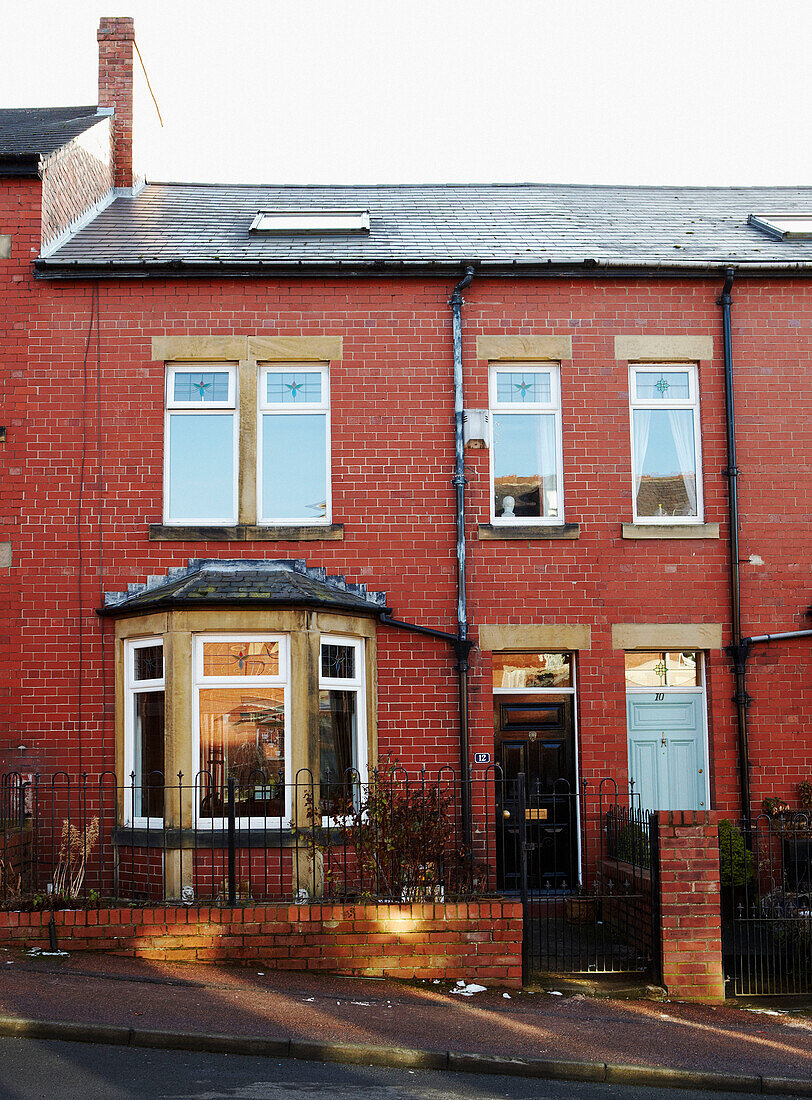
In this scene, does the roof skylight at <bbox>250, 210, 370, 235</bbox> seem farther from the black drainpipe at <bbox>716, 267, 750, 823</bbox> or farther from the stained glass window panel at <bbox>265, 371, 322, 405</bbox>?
the black drainpipe at <bbox>716, 267, 750, 823</bbox>

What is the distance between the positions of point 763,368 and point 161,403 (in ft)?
21.6

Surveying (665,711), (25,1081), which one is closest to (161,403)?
(665,711)

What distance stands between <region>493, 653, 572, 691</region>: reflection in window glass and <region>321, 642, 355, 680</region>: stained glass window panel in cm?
164

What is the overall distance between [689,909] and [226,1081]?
374 cm

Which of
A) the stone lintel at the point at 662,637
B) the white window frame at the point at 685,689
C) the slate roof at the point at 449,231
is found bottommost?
the white window frame at the point at 685,689

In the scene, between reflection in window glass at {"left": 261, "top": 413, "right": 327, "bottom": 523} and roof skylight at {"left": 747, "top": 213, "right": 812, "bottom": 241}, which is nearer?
reflection in window glass at {"left": 261, "top": 413, "right": 327, "bottom": 523}

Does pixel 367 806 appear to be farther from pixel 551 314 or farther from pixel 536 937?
pixel 551 314

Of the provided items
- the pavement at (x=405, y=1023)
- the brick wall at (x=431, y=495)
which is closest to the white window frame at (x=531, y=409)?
the brick wall at (x=431, y=495)

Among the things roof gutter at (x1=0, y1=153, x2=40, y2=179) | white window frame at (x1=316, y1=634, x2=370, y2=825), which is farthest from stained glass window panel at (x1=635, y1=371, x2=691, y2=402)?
roof gutter at (x1=0, y1=153, x2=40, y2=179)

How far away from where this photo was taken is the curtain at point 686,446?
1220 cm

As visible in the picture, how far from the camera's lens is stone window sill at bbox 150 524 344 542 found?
11.6 metres

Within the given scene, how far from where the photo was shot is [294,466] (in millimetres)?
11969

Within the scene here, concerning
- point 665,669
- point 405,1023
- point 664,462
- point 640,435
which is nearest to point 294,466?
point 640,435

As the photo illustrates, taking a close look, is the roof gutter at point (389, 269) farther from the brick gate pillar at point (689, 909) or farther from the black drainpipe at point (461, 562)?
the brick gate pillar at point (689, 909)
